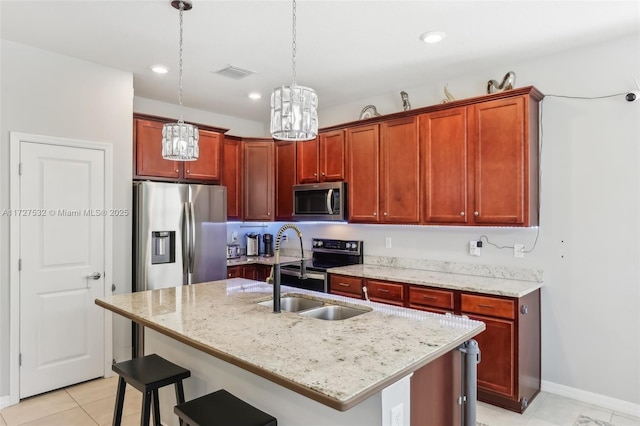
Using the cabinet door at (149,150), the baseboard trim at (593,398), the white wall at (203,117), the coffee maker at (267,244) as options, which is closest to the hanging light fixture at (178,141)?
the cabinet door at (149,150)

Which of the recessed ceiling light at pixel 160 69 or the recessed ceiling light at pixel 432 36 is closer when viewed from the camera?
the recessed ceiling light at pixel 432 36

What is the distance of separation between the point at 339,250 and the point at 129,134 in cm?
256

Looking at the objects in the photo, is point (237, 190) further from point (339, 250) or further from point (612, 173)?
point (612, 173)

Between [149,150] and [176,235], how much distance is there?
94cm

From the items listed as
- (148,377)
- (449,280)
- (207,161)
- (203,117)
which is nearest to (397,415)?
(148,377)

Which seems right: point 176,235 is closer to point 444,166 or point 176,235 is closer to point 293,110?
point 293,110

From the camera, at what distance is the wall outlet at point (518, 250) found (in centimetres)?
347

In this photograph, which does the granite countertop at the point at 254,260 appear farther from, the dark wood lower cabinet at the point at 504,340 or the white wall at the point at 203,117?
the dark wood lower cabinet at the point at 504,340

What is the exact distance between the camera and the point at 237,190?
508 centimetres

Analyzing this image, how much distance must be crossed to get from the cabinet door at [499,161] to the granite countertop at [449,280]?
509mm

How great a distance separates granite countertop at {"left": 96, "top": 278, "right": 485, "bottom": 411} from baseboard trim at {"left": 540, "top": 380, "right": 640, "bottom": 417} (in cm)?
196

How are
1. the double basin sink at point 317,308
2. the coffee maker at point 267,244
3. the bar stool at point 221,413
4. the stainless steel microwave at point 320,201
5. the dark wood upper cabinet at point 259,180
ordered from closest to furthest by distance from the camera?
the bar stool at point 221,413 < the double basin sink at point 317,308 < the stainless steel microwave at point 320,201 < the dark wood upper cabinet at point 259,180 < the coffee maker at point 267,244

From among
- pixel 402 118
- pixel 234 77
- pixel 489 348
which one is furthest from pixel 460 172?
pixel 234 77

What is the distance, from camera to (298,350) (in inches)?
63.0
